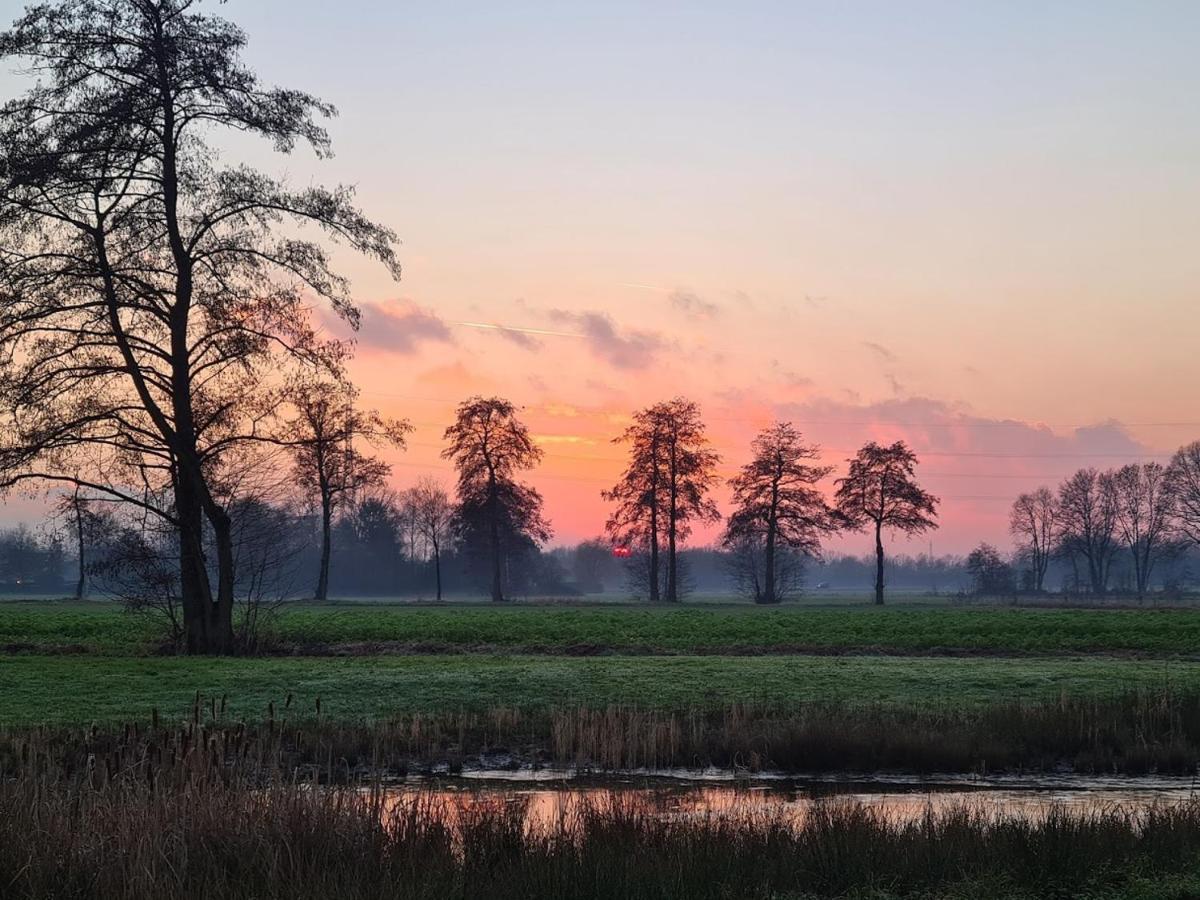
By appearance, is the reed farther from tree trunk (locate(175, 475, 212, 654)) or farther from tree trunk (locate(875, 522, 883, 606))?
tree trunk (locate(875, 522, 883, 606))

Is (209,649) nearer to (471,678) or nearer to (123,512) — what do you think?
(123,512)

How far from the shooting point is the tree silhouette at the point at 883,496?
78250mm

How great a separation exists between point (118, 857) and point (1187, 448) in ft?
376

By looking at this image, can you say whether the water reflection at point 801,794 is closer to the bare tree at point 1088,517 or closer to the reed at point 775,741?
the reed at point 775,741

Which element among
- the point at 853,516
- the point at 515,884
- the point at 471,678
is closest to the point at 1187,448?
the point at 853,516

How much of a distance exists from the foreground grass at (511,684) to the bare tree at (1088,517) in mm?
89384

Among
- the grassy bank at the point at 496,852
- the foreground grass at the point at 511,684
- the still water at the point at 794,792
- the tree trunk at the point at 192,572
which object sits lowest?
the still water at the point at 794,792

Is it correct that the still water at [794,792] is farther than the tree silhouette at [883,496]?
No

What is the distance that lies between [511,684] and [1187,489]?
323 feet

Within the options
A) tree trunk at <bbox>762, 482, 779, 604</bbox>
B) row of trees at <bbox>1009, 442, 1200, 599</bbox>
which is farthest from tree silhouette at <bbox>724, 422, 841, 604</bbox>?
row of trees at <bbox>1009, 442, 1200, 599</bbox>

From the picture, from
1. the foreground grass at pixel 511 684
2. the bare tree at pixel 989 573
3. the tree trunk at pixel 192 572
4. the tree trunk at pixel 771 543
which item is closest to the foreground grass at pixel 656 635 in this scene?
the tree trunk at pixel 192 572

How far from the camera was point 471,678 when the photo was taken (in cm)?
2538

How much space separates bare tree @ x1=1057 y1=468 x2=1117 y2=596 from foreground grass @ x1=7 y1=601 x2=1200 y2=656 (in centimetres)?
7025

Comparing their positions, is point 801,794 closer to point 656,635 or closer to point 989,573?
point 656,635
